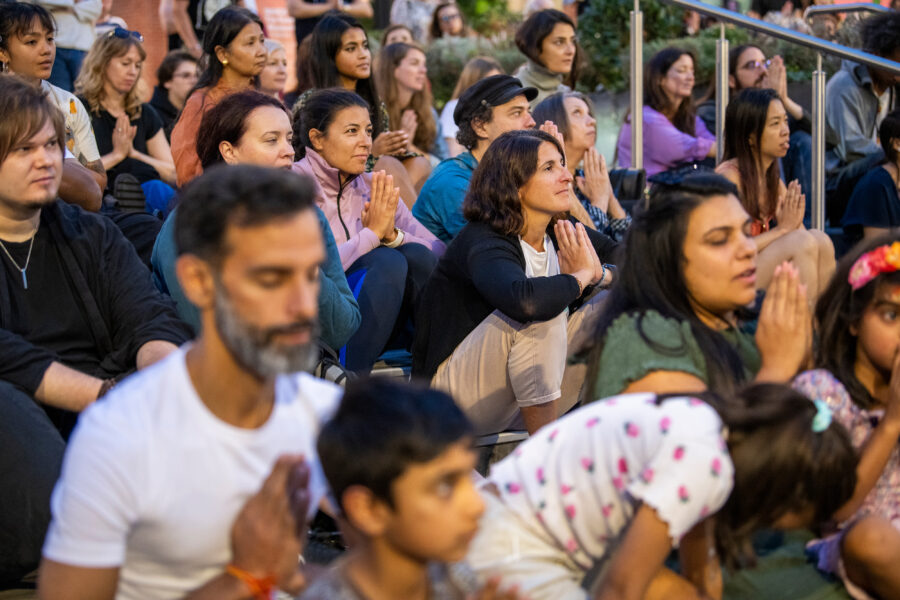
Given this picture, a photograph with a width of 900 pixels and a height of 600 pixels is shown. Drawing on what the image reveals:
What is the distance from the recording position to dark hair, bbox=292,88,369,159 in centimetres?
503

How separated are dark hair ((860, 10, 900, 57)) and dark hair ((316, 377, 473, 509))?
5824mm

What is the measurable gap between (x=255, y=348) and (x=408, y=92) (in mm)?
5256

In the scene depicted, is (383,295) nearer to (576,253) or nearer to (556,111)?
(576,253)

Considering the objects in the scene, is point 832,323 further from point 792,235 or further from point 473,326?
point 792,235

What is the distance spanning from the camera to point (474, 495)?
2043mm

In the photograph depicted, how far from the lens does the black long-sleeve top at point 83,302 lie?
3359 millimetres

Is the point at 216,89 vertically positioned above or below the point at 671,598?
above

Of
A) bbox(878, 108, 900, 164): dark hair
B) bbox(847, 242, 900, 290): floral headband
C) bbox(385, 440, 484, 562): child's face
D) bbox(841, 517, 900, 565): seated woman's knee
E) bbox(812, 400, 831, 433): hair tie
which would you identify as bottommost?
bbox(841, 517, 900, 565): seated woman's knee

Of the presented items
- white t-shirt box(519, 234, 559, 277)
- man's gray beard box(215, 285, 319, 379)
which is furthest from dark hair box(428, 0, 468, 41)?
man's gray beard box(215, 285, 319, 379)

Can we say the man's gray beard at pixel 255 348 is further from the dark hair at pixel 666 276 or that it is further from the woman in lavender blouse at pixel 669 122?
the woman in lavender blouse at pixel 669 122

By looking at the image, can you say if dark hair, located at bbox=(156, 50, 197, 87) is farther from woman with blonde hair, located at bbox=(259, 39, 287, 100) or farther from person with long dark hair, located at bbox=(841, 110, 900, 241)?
person with long dark hair, located at bbox=(841, 110, 900, 241)

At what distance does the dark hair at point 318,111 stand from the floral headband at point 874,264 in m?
2.63

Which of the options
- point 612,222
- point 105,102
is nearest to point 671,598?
point 612,222

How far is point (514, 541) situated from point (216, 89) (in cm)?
362
